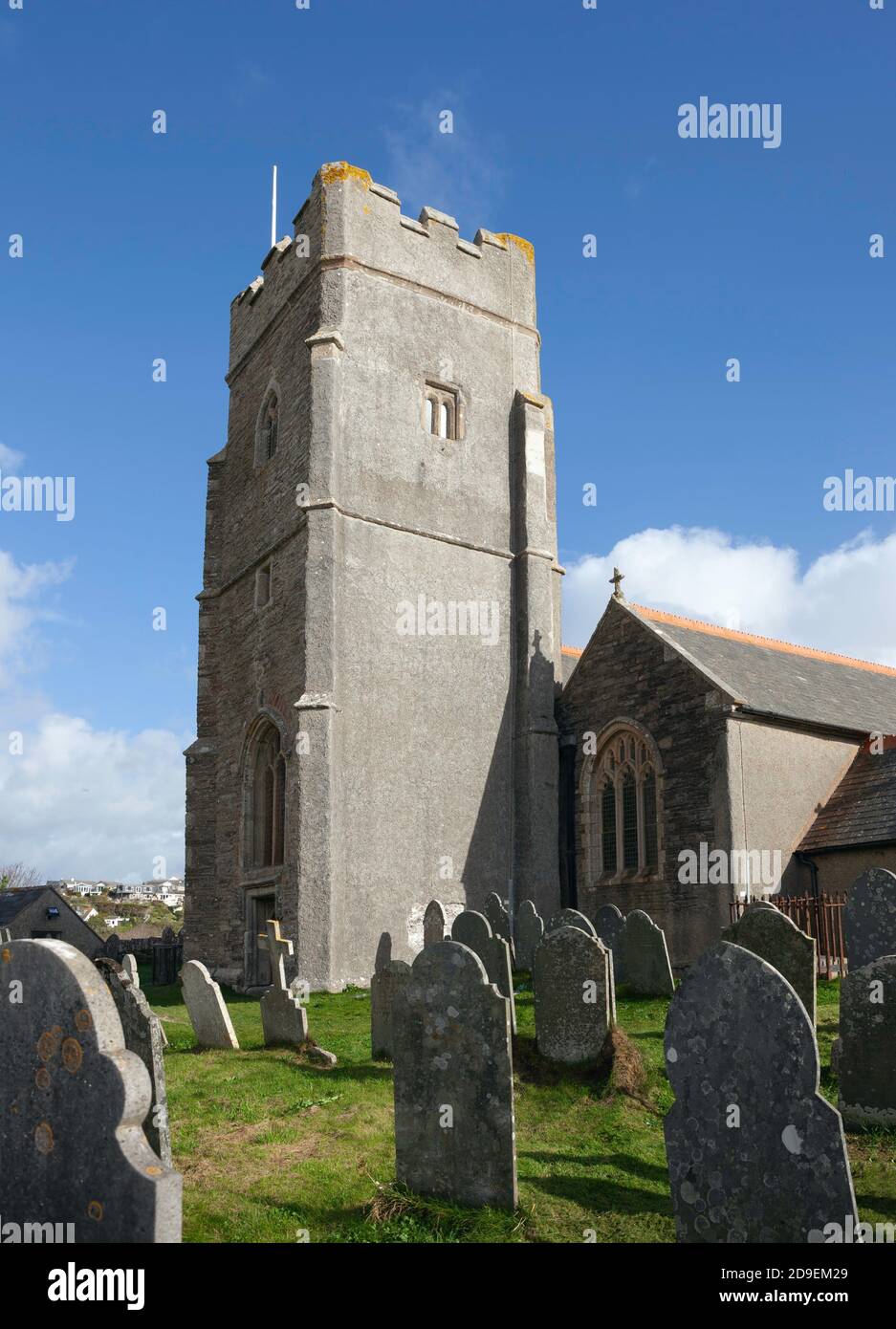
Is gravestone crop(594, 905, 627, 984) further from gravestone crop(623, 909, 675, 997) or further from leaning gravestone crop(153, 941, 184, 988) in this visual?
leaning gravestone crop(153, 941, 184, 988)

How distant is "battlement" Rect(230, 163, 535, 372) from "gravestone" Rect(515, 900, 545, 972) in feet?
44.8

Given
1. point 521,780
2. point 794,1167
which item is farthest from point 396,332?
point 794,1167

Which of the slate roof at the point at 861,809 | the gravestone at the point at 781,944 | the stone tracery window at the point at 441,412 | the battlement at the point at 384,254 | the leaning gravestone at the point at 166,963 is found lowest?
the leaning gravestone at the point at 166,963

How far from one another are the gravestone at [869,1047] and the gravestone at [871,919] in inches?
103

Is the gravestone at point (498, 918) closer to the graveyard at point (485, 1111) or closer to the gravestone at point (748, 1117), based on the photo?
the graveyard at point (485, 1111)

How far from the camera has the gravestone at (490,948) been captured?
1054cm

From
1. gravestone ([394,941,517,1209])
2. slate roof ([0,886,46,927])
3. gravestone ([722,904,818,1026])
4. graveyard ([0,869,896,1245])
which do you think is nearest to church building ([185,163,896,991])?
graveyard ([0,869,896,1245])

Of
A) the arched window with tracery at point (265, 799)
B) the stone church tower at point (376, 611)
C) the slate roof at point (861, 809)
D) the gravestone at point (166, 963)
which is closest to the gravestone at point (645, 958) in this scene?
the slate roof at point (861, 809)

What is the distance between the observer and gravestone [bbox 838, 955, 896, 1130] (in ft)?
24.0

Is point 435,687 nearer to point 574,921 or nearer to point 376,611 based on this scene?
point 376,611

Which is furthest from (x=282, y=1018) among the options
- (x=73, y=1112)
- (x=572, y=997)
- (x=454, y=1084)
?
(x=73, y=1112)

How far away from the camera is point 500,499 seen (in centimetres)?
2275

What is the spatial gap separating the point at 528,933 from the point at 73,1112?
475 inches

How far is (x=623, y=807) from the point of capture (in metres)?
19.9
